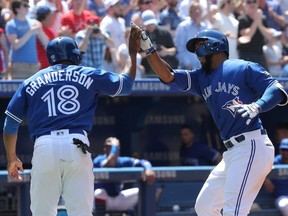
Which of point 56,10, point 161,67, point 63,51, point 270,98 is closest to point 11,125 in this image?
point 63,51

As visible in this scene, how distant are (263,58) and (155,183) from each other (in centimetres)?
324

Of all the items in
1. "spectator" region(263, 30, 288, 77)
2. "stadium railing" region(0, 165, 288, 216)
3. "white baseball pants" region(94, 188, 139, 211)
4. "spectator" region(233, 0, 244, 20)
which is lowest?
"white baseball pants" region(94, 188, 139, 211)

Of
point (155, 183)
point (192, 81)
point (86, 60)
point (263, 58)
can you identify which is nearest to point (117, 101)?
point (86, 60)

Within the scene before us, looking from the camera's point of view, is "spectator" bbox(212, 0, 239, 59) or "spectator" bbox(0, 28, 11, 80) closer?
"spectator" bbox(0, 28, 11, 80)

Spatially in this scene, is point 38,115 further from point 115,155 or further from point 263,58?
point 263,58

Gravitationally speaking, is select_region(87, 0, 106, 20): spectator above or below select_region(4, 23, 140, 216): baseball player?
above

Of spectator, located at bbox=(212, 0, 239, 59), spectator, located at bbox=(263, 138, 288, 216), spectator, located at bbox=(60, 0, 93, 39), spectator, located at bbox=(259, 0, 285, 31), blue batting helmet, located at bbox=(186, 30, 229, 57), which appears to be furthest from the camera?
spectator, located at bbox=(259, 0, 285, 31)

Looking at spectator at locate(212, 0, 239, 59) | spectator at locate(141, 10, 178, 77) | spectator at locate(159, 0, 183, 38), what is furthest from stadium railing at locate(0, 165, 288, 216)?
spectator at locate(159, 0, 183, 38)

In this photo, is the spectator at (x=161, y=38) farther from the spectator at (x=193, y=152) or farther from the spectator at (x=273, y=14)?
the spectator at (x=273, y=14)

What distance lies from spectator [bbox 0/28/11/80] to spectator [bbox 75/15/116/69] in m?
0.84

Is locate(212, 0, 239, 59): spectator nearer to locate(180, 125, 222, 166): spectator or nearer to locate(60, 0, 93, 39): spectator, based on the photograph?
locate(180, 125, 222, 166): spectator

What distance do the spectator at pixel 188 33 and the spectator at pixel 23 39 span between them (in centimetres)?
164

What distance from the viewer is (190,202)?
816cm

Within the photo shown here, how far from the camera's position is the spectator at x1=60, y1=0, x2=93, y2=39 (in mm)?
10182
